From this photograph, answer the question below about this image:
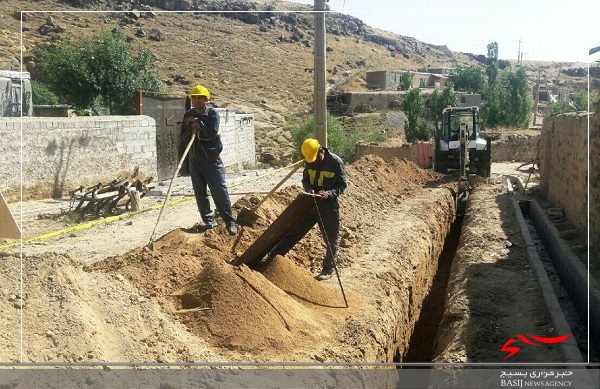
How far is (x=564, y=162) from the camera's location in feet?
39.5

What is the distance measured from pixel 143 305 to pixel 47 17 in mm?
44998

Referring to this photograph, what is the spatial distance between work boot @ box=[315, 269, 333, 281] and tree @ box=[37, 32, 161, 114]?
20583 mm

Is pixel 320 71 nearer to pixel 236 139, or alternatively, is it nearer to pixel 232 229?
pixel 232 229

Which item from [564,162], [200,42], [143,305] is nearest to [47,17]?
[200,42]

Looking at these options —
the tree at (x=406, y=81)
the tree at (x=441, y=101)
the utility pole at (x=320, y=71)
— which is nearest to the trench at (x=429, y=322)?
the utility pole at (x=320, y=71)

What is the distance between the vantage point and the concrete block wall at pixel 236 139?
20312 millimetres

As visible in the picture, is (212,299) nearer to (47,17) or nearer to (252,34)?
(47,17)

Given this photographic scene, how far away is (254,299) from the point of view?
17.5ft

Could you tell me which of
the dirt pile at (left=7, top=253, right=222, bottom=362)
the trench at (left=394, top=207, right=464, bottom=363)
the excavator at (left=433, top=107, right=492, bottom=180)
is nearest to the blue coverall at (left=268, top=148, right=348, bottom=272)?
the trench at (left=394, top=207, right=464, bottom=363)

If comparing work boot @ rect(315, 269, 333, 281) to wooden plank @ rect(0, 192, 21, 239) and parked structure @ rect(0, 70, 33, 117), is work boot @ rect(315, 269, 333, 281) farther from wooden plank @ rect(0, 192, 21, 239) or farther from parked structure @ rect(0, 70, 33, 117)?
parked structure @ rect(0, 70, 33, 117)

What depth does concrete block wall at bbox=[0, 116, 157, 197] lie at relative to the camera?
40.1ft

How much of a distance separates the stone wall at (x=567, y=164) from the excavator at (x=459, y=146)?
2464 mm

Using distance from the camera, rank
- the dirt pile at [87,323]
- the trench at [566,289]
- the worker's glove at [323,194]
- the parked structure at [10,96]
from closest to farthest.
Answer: the dirt pile at [87,323] → the trench at [566,289] → the worker's glove at [323,194] → the parked structure at [10,96]

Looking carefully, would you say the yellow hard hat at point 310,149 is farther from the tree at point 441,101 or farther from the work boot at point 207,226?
the tree at point 441,101
